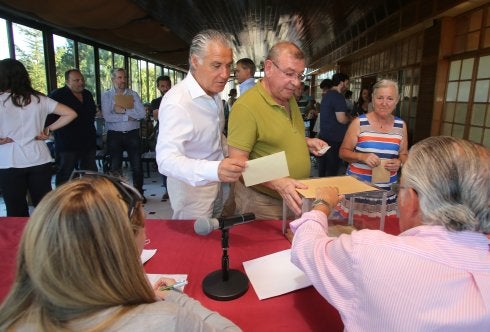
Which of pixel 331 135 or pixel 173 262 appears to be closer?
pixel 173 262

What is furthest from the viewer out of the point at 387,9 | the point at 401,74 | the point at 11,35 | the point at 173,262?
the point at 401,74

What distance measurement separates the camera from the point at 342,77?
406cm

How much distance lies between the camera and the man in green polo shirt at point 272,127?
1505mm

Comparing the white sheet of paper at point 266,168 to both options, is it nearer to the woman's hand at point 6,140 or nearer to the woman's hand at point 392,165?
the woman's hand at point 392,165

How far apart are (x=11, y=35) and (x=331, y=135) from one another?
4135mm

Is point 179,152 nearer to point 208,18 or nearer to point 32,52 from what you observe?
point 32,52

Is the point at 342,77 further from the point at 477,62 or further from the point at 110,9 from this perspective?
the point at 110,9

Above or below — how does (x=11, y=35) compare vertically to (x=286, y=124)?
above

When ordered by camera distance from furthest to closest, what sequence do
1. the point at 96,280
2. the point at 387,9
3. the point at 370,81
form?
the point at 370,81
the point at 387,9
the point at 96,280

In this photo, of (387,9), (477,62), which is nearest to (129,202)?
(477,62)

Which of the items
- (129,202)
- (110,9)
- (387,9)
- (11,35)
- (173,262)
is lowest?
(173,262)

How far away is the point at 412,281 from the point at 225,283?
58cm

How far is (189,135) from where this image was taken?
1.50 m

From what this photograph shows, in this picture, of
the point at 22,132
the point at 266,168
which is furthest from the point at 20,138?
the point at 266,168
